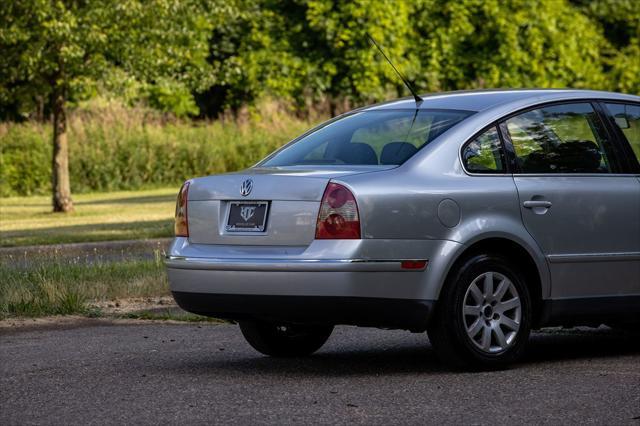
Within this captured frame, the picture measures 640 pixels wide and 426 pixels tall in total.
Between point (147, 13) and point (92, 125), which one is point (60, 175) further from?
point (92, 125)

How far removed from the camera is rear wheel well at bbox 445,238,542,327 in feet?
25.2

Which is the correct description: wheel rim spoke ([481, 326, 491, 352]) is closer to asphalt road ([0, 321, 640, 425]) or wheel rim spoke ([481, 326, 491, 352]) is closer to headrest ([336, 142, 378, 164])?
asphalt road ([0, 321, 640, 425])

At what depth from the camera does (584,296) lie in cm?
816

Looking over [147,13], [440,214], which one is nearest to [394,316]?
[440,214]

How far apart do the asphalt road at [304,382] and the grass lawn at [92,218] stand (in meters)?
8.92

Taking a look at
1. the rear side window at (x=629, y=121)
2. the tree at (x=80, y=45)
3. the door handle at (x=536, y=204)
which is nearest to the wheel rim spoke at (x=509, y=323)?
the door handle at (x=536, y=204)

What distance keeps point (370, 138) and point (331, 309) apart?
1338mm

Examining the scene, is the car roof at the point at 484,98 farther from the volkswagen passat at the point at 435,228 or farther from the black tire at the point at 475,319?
the black tire at the point at 475,319

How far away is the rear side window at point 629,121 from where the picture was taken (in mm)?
8633

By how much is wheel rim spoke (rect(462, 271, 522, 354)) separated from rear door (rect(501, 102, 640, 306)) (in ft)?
1.09

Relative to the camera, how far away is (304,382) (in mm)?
7520

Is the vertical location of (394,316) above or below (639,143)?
below

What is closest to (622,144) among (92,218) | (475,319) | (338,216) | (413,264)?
(475,319)

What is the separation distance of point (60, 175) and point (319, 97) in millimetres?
11387
